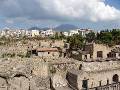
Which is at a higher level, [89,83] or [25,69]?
[25,69]

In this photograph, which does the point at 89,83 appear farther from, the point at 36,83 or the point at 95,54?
the point at 95,54

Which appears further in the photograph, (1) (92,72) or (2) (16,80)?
(1) (92,72)

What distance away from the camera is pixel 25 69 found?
23.8 metres

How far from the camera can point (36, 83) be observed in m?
23.1

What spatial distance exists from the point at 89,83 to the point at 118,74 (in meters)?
3.96

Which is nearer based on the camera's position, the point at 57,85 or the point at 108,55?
the point at 57,85

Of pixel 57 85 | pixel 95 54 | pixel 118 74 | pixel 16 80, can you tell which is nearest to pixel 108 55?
pixel 95 54

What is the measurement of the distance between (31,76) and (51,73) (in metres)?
2.19

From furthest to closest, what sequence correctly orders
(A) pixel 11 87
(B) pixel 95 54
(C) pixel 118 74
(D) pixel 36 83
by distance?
(B) pixel 95 54 < (C) pixel 118 74 < (D) pixel 36 83 < (A) pixel 11 87

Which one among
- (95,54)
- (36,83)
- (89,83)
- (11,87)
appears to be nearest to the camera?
(11,87)

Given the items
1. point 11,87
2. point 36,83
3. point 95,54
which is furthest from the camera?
point 95,54

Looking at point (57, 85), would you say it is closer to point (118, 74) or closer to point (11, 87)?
point (11, 87)

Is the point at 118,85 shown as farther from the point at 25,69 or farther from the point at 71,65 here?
the point at 25,69

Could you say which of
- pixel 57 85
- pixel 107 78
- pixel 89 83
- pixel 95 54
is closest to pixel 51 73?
pixel 57 85
